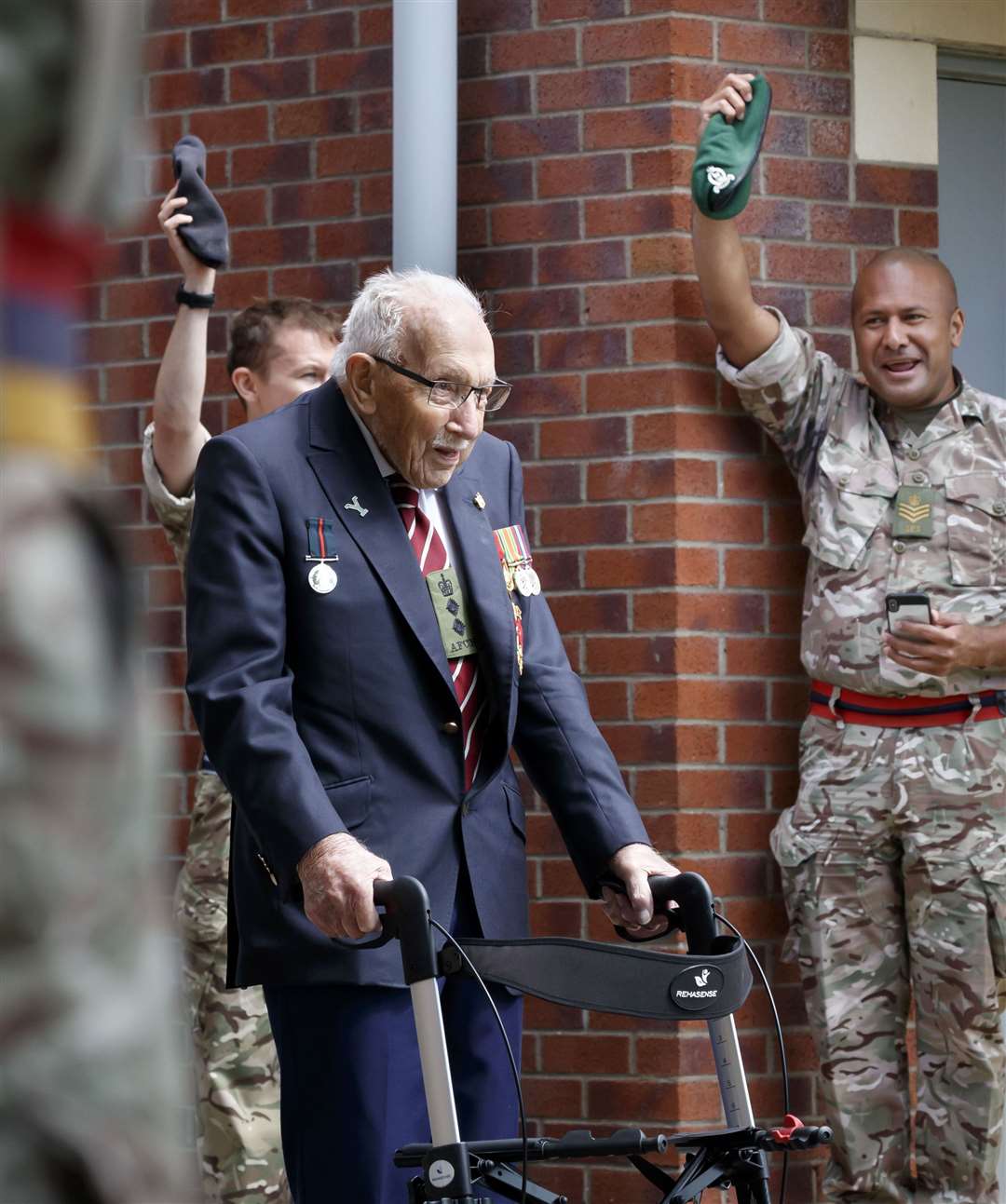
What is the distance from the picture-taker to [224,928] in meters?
4.43

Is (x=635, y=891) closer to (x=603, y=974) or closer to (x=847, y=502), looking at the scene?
(x=603, y=974)

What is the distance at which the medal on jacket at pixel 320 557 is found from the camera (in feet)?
10.4

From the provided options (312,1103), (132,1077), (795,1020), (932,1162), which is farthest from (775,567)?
(132,1077)

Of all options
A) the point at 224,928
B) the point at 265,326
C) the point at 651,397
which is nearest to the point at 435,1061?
the point at 224,928

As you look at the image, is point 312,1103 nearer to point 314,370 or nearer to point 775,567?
point 314,370

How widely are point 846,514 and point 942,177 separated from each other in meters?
1.25

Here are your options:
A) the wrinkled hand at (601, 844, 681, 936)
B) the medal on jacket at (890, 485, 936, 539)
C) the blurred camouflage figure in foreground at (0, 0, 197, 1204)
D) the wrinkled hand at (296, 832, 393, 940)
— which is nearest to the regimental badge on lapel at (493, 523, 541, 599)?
the wrinkled hand at (601, 844, 681, 936)

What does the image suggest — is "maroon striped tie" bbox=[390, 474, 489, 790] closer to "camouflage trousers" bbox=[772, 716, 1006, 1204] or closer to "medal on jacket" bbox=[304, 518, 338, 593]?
"medal on jacket" bbox=[304, 518, 338, 593]

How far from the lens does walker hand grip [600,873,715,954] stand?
2.99 m

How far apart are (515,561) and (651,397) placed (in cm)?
Answer: 169

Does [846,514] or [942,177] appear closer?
[846,514]

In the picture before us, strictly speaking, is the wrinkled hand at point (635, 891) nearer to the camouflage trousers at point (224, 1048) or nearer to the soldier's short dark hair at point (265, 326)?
the camouflage trousers at point (224, 1048)

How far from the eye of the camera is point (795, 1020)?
5.07 metres

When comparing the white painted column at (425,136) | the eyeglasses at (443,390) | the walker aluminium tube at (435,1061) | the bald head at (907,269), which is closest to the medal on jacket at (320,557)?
the eyeglasses at (443,390)
